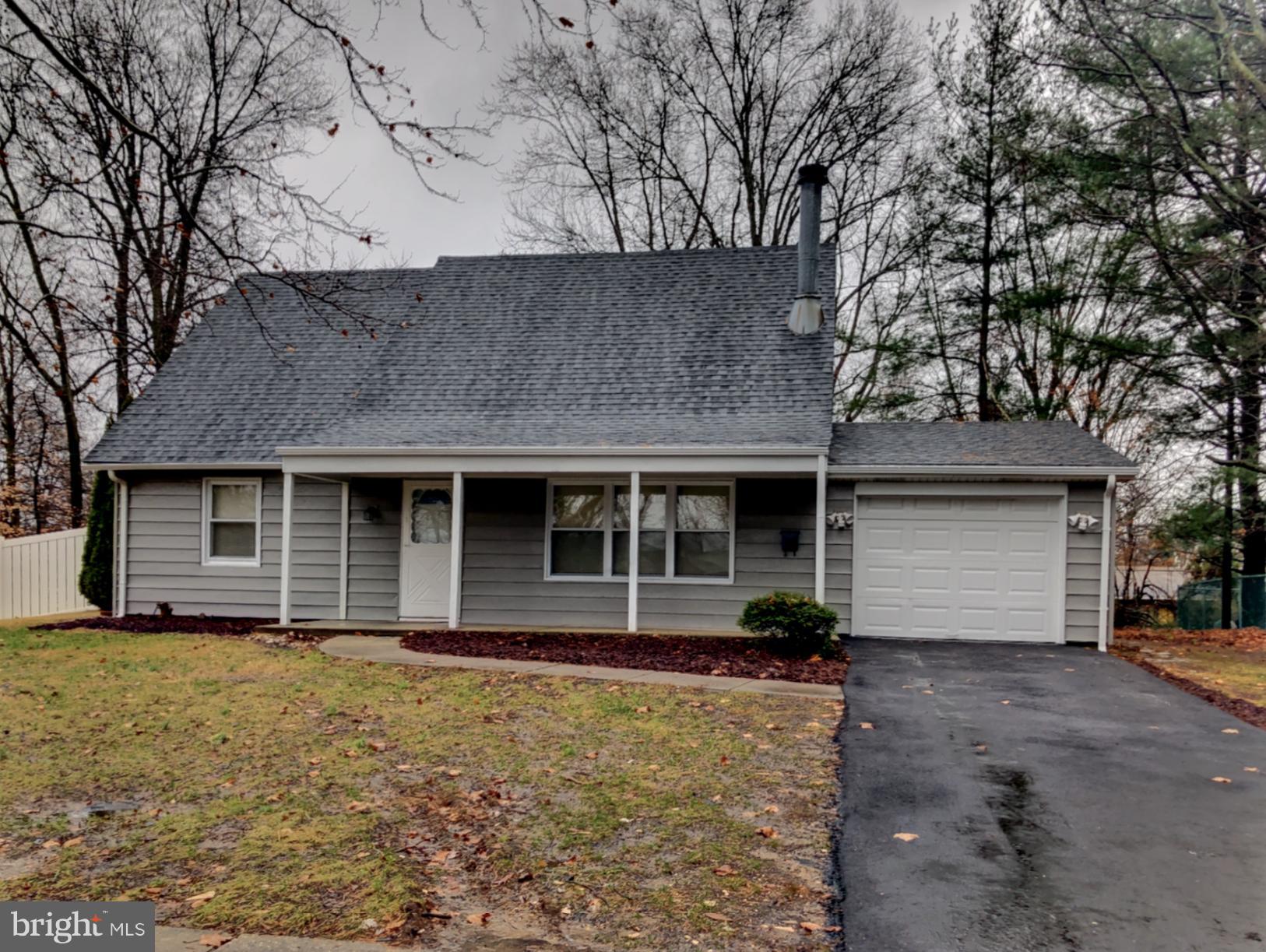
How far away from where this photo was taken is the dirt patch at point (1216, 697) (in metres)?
7.49

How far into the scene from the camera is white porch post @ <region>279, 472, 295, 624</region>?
476 inches

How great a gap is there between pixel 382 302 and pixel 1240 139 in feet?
42.5

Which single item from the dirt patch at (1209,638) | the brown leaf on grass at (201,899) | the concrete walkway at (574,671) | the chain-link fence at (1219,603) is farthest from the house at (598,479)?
the brown leaf on grass at (201,899)

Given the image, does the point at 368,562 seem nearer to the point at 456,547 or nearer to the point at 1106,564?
the point at 456,547

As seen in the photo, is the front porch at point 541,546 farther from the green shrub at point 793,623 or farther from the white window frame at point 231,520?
the green shrub at point 793,623

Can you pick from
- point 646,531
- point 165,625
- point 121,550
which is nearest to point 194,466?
point 121,550

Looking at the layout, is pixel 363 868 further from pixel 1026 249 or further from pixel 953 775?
pixel 1026 249

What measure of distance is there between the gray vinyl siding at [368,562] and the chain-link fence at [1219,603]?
50.6ft

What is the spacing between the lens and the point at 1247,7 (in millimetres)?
10953

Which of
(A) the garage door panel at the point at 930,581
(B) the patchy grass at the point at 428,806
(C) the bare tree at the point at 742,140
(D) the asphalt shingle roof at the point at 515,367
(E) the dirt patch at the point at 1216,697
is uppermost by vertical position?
(C) the bare tree at the point at 742,140

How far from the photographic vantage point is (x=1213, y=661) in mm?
11180

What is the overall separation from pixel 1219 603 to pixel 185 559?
20.0 meters

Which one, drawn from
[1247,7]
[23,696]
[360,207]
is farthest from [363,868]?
[1247,7]

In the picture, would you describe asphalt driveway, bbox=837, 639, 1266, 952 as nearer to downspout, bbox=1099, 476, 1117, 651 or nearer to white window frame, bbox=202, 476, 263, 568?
downspout, bbox=1099, 476, 1117, 651
